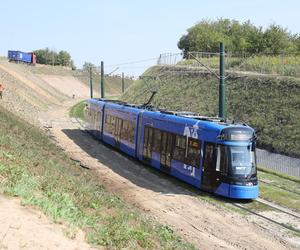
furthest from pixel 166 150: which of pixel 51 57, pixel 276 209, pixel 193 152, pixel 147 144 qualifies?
pixel 51 57

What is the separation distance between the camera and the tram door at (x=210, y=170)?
66.5ft

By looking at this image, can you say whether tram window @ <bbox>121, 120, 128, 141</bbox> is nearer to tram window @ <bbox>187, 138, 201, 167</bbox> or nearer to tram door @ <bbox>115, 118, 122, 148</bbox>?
tram door @ <bbox>115, 118, 122, 148</bbox>

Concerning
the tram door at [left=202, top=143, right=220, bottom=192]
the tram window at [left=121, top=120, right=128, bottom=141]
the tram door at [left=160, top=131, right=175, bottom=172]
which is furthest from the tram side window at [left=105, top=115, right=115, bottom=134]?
the tram door at [left=202, top=143, right=220, bottom=192]

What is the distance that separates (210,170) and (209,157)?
20.7 inches

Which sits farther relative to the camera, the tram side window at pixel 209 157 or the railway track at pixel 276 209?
the tram side window at pixel 209 157

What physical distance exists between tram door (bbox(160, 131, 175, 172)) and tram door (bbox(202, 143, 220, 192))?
3.32 metres

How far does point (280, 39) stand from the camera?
221ft

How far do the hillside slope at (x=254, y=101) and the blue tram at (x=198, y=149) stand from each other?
894 centimetres

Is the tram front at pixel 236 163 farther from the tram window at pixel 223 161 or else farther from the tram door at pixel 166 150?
the tram door at pixel 166 150

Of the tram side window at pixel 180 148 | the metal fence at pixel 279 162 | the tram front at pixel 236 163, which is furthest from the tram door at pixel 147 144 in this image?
the metal fence at pixel 279 162

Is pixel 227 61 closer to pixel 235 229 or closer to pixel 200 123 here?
pixel 200 123

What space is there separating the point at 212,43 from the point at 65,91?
1466 inches

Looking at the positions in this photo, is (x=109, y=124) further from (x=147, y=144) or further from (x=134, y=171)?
(x=134, y=171)

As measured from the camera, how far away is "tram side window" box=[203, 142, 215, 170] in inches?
802
